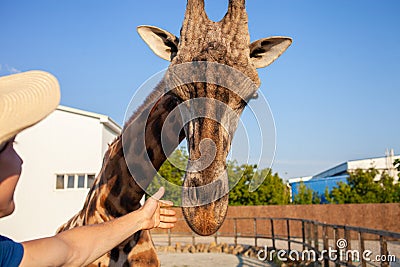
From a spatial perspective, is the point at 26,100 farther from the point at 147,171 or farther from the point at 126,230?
the point at 147,171

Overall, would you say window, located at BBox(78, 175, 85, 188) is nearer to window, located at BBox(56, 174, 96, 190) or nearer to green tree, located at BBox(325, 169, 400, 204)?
window, located at BBox(56, 174, 96, 190)

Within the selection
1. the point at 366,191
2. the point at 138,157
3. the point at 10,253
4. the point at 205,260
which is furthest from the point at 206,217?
the point at 366,191

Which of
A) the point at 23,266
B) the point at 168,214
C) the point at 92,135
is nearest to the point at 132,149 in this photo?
the point at 168,214

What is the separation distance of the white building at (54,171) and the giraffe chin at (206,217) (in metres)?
14.9

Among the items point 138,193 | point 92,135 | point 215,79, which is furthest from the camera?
point 92,135

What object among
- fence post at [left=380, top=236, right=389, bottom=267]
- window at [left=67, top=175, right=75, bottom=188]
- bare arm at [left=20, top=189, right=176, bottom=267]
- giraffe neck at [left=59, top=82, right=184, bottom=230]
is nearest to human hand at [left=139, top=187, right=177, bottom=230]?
bare arm at [left=20, top=189, right=176, bottom=267]

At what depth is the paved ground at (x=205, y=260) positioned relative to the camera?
38.2 ft

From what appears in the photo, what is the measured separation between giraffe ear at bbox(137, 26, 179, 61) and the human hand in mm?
942

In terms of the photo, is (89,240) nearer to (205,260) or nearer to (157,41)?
(157,41)

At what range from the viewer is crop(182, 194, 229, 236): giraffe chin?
182 cm

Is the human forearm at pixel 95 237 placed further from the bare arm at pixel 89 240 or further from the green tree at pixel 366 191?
the green tree at pixel 366 191

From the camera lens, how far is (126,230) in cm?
181

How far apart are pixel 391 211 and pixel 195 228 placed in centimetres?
1942

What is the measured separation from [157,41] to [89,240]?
1.47 metres
